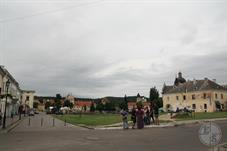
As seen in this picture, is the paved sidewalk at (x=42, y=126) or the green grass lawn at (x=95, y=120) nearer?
the paved sidewalk at (x=42, y=126)

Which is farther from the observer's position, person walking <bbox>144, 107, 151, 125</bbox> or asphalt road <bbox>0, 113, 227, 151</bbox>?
person walking <bbox>144, 107, 151, 125</bbox>

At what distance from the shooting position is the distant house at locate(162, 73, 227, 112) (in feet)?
324

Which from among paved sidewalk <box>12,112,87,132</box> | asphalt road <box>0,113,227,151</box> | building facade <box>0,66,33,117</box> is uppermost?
building facade <box>0,66,33,117</box>

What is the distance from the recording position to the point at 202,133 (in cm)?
828

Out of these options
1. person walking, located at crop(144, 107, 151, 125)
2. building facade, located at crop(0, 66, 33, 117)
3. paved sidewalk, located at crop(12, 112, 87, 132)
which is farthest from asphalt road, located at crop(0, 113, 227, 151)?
building facade, located at crop(0, 66, 33, 117)

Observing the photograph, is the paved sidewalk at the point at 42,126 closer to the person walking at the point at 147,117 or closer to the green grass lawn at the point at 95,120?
the green grass lawn at the point at 95,120

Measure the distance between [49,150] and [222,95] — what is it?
97.7 m

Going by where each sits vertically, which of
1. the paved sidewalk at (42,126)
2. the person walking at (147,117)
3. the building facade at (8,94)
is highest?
the building facade at (8,94)

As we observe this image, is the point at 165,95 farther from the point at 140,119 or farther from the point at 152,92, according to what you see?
the point at 140,119

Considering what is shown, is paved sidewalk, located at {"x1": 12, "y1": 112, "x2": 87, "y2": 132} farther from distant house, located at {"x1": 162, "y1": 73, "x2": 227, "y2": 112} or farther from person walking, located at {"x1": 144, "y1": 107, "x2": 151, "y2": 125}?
distant house, located at {"x1": 162, "y1": 73, "x2": 227, "y2": 112}

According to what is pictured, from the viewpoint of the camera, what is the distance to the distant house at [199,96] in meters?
98.8

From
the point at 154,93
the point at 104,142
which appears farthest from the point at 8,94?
the point at 154,93

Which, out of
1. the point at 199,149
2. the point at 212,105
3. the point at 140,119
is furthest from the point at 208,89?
the point at 199,149

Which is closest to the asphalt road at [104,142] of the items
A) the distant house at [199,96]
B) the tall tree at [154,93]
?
the distant house at [199,96]
